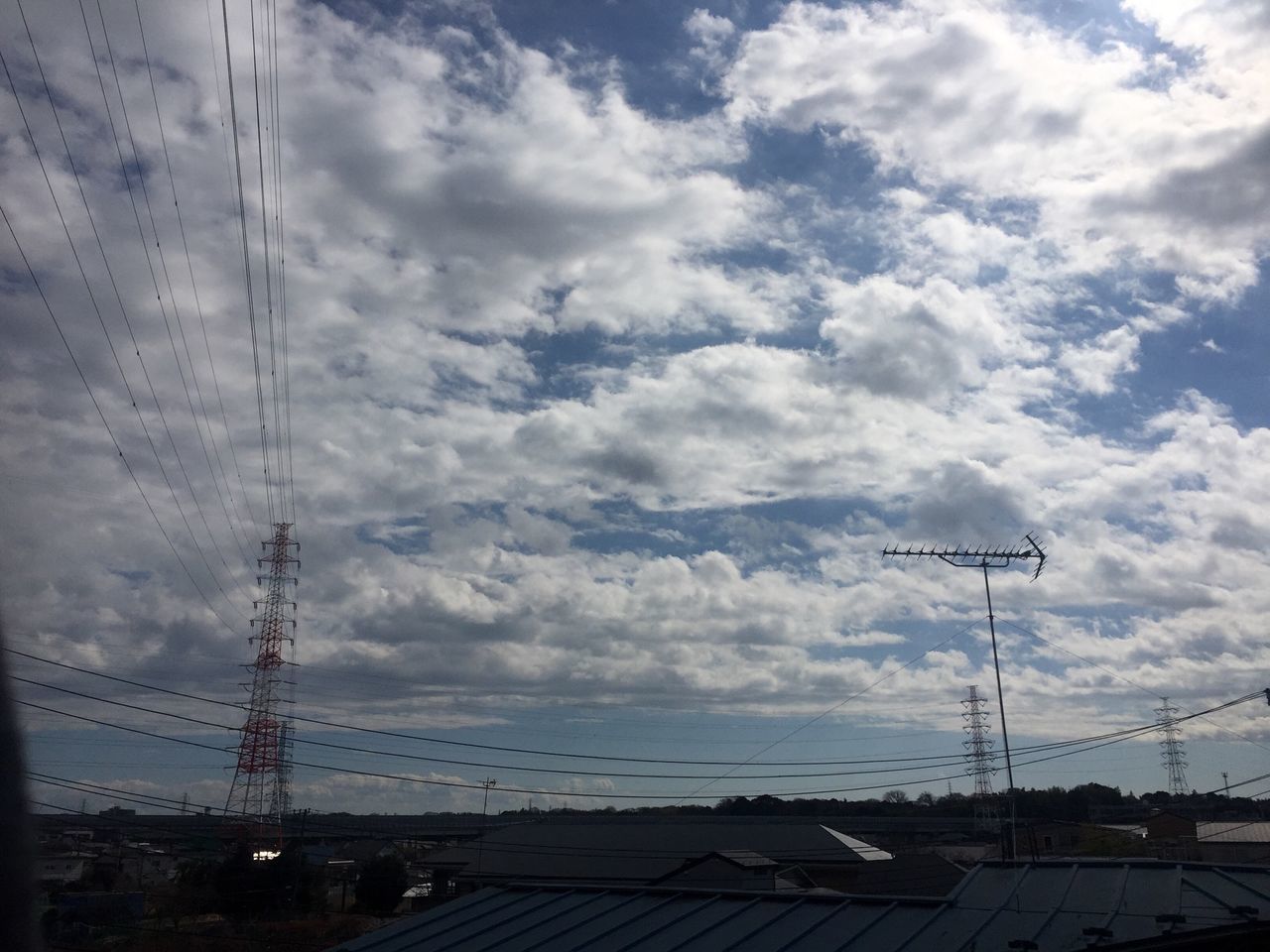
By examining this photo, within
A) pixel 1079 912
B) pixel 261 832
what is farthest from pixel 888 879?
pixel 1079 912

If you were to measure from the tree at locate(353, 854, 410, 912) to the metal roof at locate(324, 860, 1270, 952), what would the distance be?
46234 millimetres

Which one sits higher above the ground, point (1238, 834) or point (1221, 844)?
point (1238, 834)

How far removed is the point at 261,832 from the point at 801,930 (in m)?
50.5

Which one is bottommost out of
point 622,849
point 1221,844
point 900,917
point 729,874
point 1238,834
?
point 729,874

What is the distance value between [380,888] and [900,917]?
186 ft

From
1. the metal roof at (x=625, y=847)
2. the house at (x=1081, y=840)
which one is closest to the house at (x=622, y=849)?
the metal roof at (x=625, y=847)

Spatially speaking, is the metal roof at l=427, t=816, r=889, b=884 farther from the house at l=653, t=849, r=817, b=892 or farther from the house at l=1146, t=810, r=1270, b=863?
the house at l=1146, t=810, r=1270, b=863

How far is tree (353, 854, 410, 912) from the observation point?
6688cm

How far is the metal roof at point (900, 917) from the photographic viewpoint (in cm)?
1812

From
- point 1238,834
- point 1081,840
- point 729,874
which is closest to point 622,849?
point 729,874

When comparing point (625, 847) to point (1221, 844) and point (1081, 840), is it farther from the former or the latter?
point (1221, 844)

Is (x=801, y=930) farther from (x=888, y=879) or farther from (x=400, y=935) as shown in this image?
(x=888, y=879)

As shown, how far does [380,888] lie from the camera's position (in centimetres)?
6788

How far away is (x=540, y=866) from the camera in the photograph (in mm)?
69562
